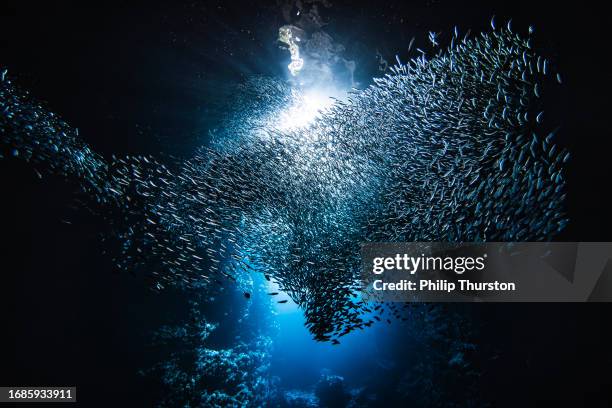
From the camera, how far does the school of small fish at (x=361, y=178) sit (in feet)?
20.1

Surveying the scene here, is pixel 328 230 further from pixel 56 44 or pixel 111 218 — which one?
pixel 56 44

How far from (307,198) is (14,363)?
13.0 metres

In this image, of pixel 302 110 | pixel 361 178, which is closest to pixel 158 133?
pixel 302 110

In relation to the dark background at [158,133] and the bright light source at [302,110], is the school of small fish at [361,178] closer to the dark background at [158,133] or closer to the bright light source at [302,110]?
the dark background at [158,133]

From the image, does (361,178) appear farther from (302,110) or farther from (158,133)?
(158,133)

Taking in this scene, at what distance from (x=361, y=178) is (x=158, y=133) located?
9407 mm

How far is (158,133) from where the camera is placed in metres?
12.0

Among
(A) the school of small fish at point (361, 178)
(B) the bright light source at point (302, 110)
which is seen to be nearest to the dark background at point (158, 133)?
(A) the school of small fish at point (361, 178)

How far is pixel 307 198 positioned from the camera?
26.8 feet

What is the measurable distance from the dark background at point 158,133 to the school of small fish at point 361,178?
35.5 inches

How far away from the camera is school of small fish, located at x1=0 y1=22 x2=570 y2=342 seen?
6141 millimetres

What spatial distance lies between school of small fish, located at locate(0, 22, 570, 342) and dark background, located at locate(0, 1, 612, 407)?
90 cm

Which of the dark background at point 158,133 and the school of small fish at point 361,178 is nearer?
the school of small fish at point 361,178

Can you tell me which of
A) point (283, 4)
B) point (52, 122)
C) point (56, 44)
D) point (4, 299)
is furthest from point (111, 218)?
point (283, 4)
